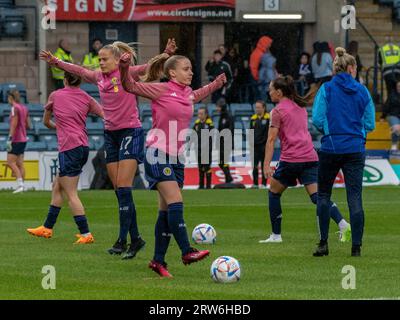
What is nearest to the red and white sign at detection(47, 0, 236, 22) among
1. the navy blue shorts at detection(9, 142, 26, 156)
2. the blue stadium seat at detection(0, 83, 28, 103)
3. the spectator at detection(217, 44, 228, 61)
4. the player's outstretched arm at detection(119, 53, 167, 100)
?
the spectator at detection(217, 44, 228, 61)

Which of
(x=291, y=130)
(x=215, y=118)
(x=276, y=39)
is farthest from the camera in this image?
(x=276, y=39)

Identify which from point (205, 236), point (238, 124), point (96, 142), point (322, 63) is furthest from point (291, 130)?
point (322, 63)

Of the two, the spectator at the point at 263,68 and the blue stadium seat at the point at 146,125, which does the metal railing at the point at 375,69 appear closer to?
the spectator at the point at 263,68

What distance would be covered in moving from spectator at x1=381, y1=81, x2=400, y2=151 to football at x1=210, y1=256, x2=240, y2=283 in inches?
946

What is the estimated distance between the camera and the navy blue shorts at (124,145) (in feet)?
47.4

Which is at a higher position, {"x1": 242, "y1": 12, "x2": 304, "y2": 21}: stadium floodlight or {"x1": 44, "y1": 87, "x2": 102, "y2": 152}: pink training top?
{"x1": 242, "y1": 12, "x2": 304, "y2": 21}: stadium floodlight

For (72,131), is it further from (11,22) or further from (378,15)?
(378,15)

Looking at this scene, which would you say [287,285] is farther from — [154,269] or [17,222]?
[17,222]

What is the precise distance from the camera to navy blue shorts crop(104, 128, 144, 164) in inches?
569

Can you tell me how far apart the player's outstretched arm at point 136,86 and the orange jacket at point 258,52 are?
2557cm

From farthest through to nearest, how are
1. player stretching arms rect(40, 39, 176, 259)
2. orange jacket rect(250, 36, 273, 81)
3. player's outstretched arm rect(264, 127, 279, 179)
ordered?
orange jacket rect(250, 36, 273, 81)
player's outstretched arm rect(264, 127, 279, 179)
player stretching arms rect(40, 39, 176, 259)

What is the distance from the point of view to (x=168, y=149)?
1236cm

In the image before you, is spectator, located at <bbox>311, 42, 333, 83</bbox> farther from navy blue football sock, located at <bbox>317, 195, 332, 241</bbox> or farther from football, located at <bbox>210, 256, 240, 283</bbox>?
football, located at <bbox>210, 256, 240, 283</bbox>

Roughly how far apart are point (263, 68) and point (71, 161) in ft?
72.5
